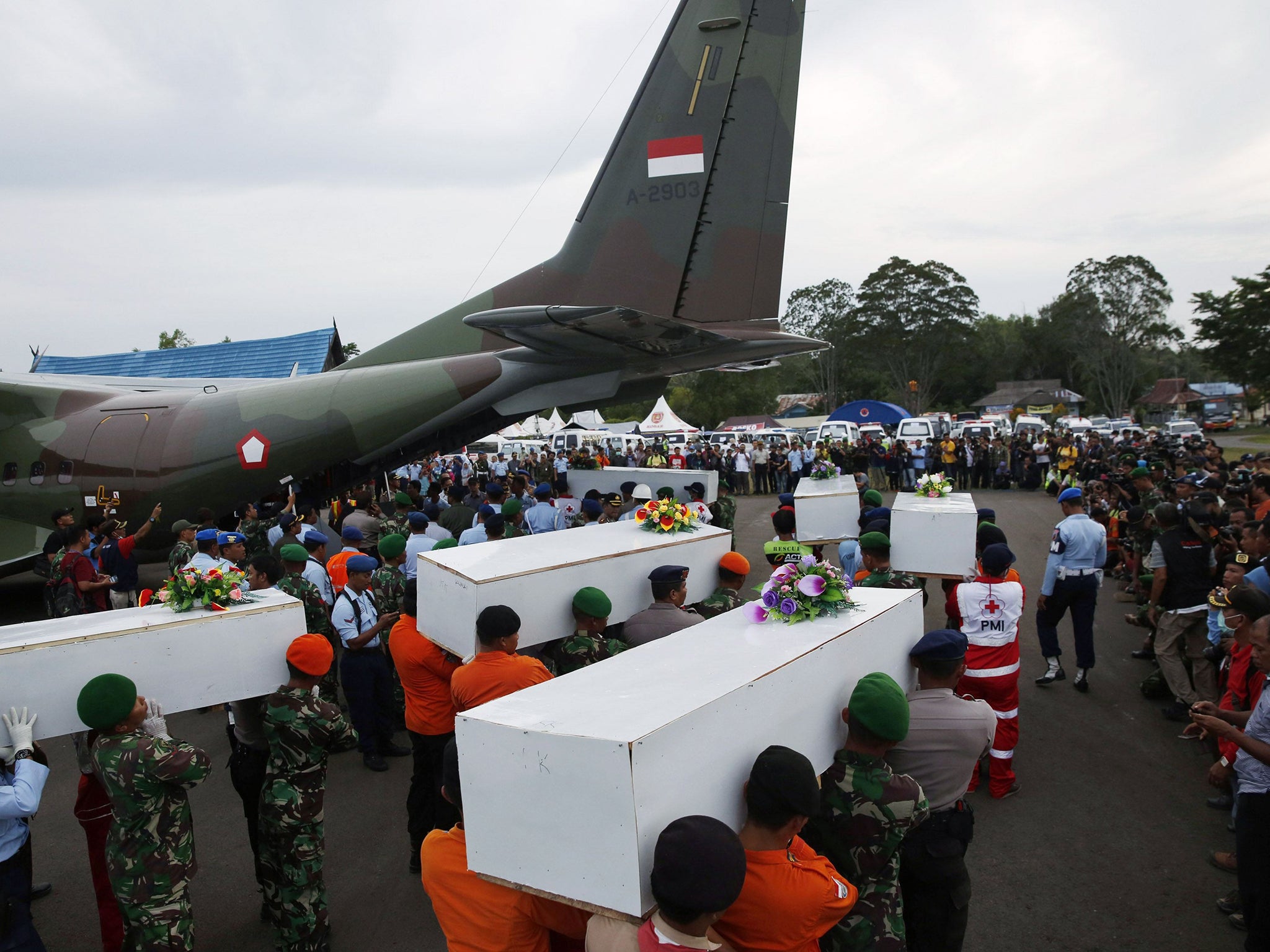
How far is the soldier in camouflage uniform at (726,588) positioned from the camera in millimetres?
5477

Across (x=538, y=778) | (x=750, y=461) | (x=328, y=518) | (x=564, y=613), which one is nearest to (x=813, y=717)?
(x=538, y=778)

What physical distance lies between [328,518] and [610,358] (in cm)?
862

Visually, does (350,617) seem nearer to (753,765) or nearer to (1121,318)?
(753,765)

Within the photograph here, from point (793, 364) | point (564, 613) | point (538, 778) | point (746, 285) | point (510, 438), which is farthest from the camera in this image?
point (793, 364)

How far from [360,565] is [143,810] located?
2.74 metres

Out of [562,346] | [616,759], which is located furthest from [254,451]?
[616,759]

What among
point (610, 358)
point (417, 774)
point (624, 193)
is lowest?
point (417, 774)

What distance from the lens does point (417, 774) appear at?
4.60 meters

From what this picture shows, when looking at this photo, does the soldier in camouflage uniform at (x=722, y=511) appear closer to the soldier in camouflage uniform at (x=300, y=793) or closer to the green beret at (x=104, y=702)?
the soldier in camouflage uniform at (x=300, y=793)

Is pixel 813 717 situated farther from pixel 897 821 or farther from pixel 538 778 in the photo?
pixel 538 778

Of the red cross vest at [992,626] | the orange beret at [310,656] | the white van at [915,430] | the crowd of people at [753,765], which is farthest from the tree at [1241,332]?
the orange beret at [310,656]

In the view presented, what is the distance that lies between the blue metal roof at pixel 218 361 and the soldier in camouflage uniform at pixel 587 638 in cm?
1711

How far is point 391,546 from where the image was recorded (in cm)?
619

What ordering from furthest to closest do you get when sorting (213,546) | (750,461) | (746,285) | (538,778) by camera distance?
(750,461)
(746,285)
(213,546)
(538,778)
